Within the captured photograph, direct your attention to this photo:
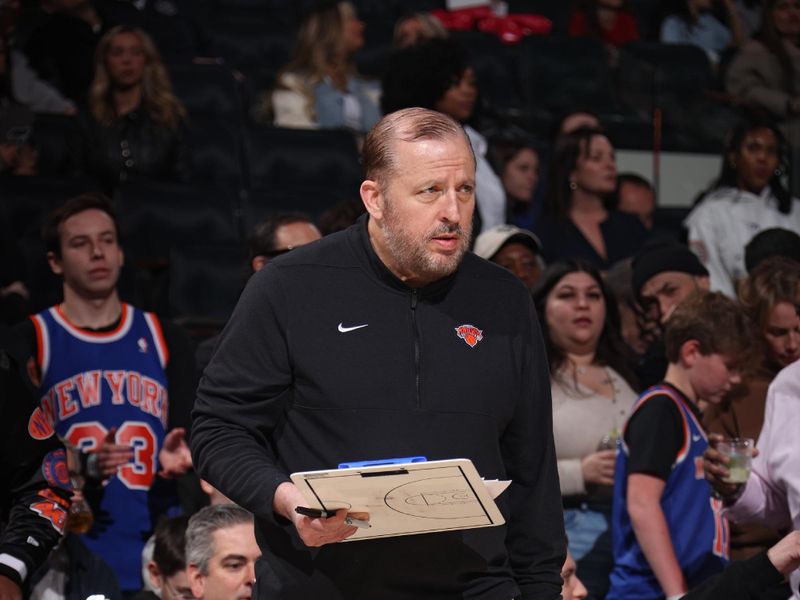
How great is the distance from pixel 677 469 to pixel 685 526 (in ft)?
0.61

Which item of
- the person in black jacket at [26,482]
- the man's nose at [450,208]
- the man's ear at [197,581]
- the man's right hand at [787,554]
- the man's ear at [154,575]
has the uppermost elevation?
the man's nose at [450,208]

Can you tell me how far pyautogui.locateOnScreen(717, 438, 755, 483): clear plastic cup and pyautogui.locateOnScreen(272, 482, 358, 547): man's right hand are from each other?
146 centimetres

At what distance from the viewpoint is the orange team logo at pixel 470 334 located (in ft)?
9.10

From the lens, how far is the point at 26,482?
3.28m

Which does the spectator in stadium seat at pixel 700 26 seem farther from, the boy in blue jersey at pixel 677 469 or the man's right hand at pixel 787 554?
the man's right hand at pixel 787 554

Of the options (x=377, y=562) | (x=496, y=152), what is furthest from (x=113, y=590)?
(x=496, y=152)

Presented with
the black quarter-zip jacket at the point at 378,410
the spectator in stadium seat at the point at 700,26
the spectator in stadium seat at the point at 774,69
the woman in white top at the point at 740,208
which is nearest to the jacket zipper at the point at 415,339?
the black quarter-zip jacket at the point at 378,410

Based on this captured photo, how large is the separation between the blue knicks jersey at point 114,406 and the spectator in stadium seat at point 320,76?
3194 millimetres

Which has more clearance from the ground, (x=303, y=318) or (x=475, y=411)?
(x=303, y=318)

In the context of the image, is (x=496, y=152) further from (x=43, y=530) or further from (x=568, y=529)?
(x=43, y=530)

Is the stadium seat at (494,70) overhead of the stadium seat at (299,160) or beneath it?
overhead

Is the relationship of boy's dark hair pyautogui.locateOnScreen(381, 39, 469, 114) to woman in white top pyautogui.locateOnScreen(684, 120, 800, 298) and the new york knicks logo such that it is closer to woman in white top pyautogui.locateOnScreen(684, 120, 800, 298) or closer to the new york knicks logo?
woman in white top pyautogui.locateOnScreen(684, 120, 800, 298)

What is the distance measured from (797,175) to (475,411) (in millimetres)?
5677

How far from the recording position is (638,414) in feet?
14.3
